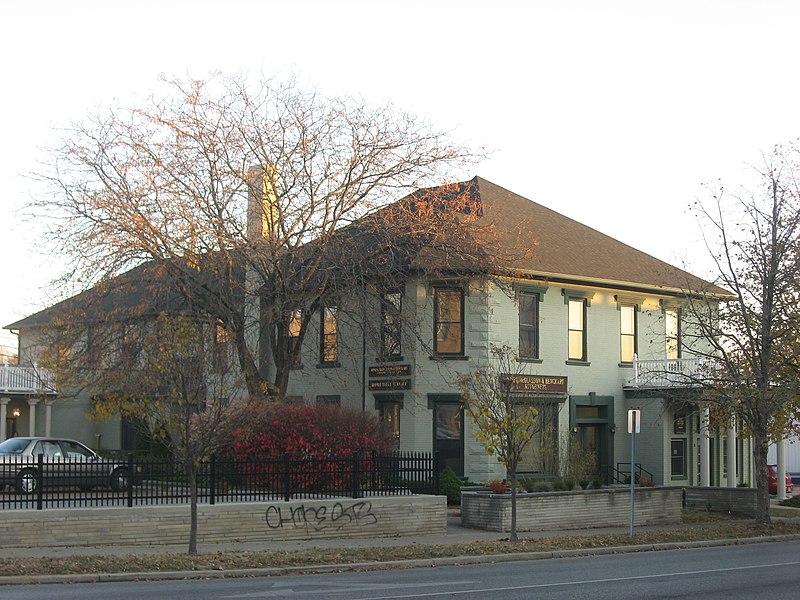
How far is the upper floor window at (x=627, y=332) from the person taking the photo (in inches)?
1433

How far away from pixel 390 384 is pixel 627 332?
9.21m

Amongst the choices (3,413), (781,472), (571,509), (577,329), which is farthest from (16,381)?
(781,472)

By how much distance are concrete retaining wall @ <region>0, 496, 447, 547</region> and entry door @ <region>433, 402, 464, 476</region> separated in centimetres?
860

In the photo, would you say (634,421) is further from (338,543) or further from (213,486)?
(213,486)

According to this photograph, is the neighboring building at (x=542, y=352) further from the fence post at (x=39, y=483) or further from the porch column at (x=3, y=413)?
the porch column at (x=3, y=413)

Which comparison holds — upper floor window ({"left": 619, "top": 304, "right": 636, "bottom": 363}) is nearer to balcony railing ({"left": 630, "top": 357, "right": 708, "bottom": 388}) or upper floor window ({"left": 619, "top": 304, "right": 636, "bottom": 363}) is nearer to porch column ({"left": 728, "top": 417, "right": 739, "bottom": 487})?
balcony railing ({"left": 630, "top": 357, "right": 708, "bottom": 388})

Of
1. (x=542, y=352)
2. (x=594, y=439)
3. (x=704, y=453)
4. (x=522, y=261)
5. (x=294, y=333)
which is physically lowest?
(x=704, y=453)

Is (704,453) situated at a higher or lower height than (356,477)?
lower

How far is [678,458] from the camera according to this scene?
3644cm

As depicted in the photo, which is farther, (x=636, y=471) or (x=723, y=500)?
(x=636, y=471)

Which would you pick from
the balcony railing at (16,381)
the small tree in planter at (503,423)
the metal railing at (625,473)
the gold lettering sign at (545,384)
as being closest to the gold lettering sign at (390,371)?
the gold lettering sign at (545,384)

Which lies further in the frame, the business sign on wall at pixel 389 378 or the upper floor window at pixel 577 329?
the upper floor window at pixel 577 329

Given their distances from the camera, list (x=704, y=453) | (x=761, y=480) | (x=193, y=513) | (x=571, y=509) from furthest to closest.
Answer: (x=704, y=453), (x=761, y=480), (x=571, y=509), (x=193, y=513)

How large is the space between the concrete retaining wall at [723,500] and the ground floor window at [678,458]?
4977 mm
